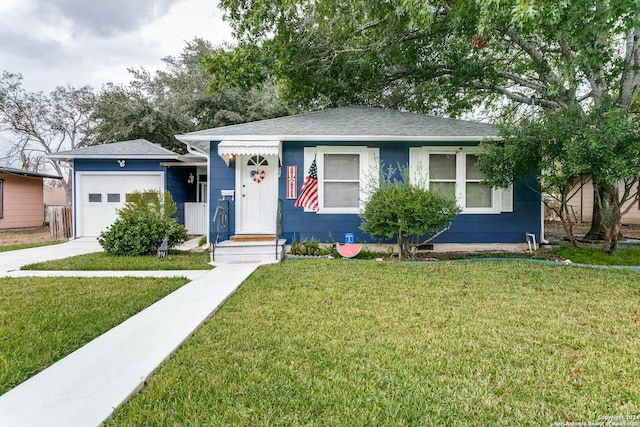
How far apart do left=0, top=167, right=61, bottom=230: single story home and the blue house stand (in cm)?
1098

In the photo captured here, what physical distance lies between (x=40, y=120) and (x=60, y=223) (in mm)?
14112

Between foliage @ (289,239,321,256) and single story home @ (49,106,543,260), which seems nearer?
foliage @ (289,239,321,256)

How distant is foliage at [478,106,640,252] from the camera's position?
5.65 m

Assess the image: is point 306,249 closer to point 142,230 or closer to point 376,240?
point 376,240

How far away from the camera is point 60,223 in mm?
10797

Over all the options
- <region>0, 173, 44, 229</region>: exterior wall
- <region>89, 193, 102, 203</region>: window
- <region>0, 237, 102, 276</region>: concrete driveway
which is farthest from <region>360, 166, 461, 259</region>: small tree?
<region>0, 173, 44, 229</region>: exterior wall

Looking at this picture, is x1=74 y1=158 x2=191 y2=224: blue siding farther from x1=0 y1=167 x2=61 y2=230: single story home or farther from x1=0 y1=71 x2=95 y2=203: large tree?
x1=0 y1=71 x2=95 y2=203: large tree

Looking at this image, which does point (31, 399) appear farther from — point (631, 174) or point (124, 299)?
point (631, 174)

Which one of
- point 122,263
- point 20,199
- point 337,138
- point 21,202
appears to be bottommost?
point 122,263

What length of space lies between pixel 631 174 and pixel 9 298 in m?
9.70

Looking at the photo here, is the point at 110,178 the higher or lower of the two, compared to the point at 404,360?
higher

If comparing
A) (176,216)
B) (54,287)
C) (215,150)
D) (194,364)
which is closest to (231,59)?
(215,150)

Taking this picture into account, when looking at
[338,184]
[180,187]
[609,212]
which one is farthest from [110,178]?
[609,212]

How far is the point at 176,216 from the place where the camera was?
36.8 ft
